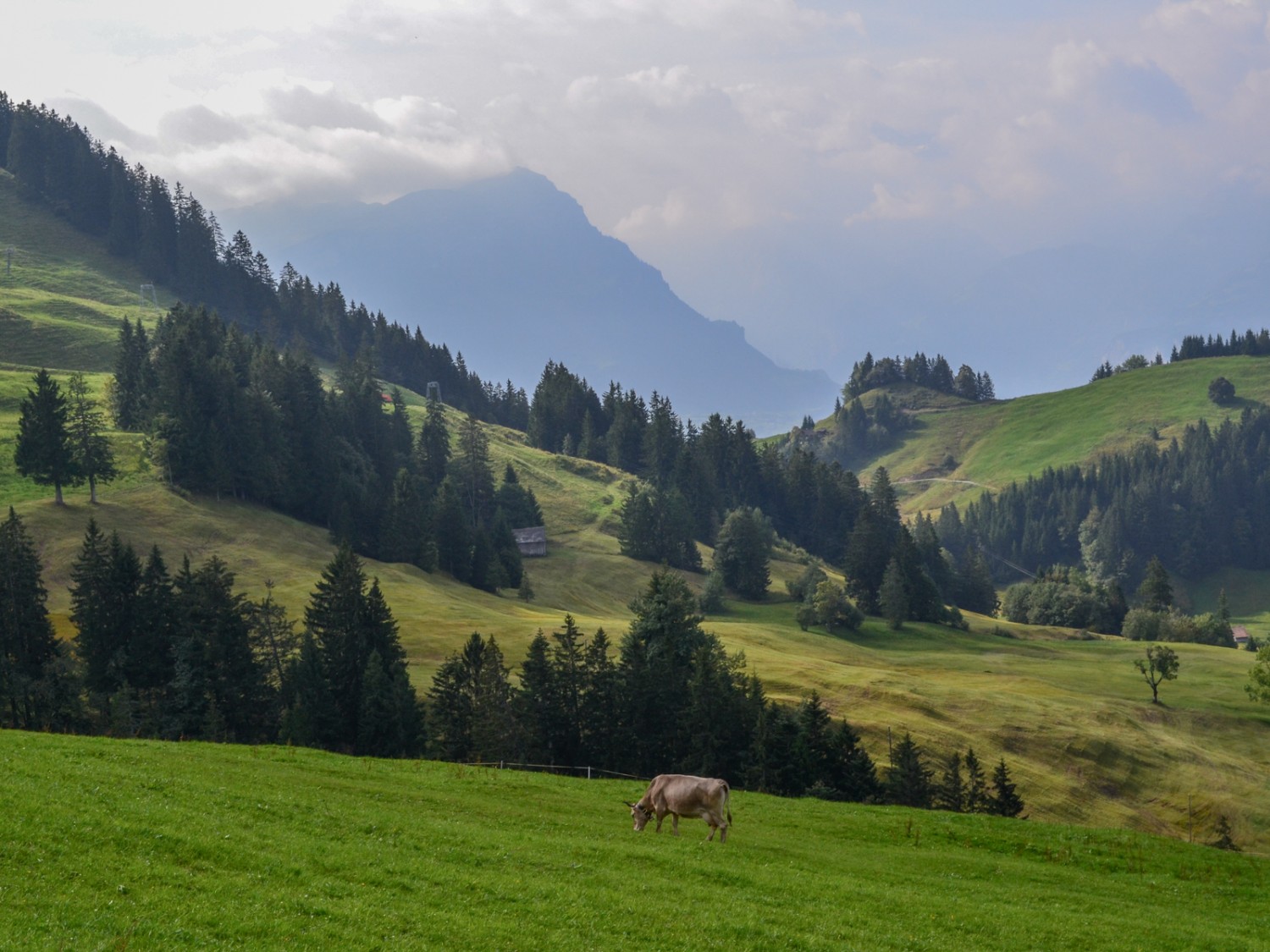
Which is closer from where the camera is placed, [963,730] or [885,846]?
[885,846]

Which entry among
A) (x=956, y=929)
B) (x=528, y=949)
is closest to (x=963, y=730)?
(x=956, y=929)

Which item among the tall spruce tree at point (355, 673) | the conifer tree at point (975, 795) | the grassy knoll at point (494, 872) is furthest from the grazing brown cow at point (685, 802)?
the tall spruce tree at point (355, 673)

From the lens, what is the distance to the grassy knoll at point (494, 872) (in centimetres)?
1817

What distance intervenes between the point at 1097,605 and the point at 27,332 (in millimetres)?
212909

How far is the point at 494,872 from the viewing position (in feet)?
76.3

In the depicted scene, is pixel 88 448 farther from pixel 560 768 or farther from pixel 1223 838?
pixel 1223 838

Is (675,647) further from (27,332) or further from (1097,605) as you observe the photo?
(27,332)

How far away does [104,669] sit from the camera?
244 feet

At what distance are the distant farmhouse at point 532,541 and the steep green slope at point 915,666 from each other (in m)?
2.92

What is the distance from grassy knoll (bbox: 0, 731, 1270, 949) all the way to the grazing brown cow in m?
1.18

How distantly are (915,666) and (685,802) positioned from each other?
329 feet

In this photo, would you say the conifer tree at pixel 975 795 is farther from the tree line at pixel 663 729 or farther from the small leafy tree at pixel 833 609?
the small leafy tree at pixel 833 609

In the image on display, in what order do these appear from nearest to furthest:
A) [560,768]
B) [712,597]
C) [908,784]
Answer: [908,784] < [560,768] < [712,597]

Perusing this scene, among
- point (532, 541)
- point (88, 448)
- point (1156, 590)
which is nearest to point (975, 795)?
point (88, 448)
